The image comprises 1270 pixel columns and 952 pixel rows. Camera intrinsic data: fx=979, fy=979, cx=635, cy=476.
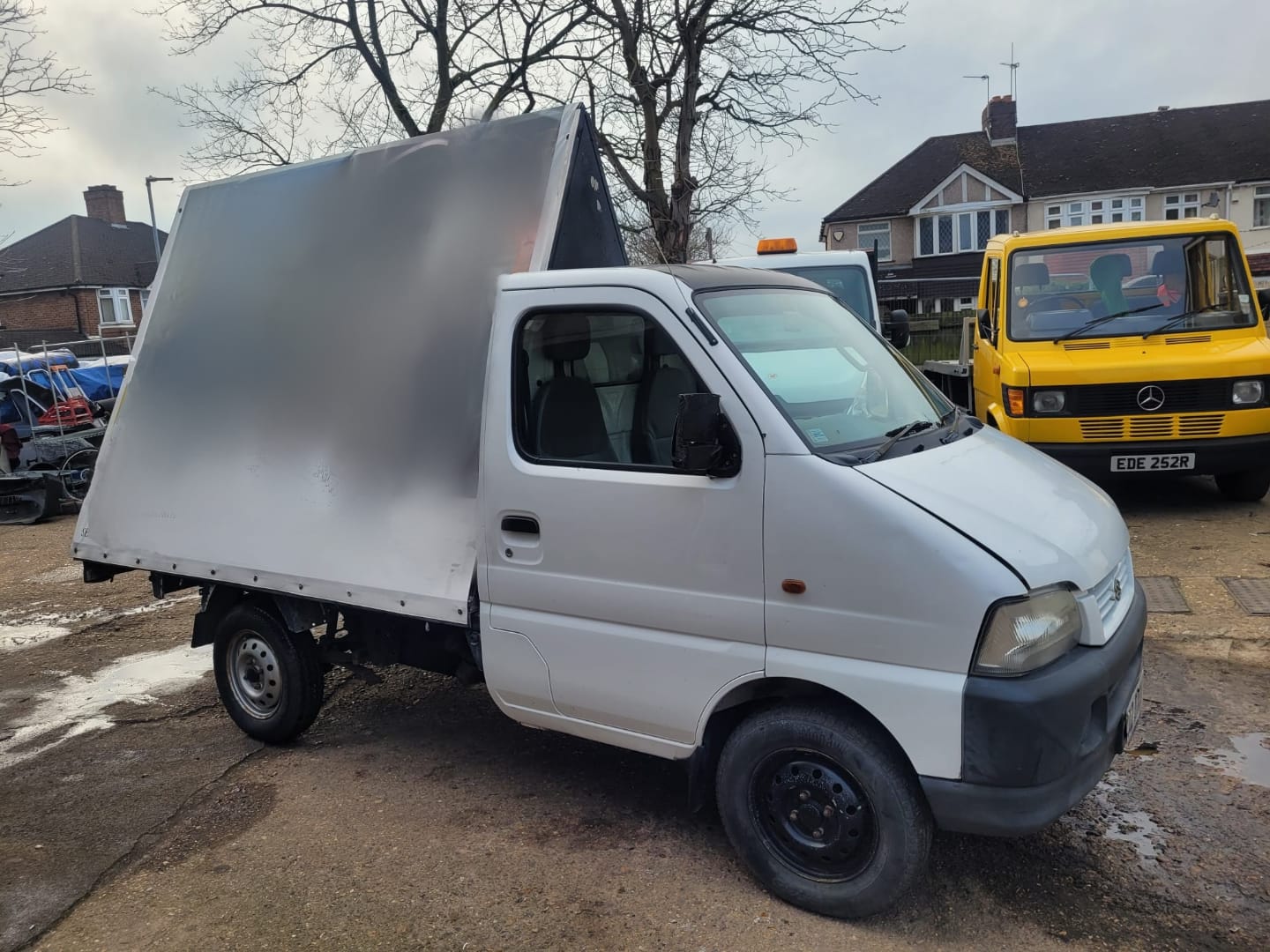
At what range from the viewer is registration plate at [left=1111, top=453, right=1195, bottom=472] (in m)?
7.92

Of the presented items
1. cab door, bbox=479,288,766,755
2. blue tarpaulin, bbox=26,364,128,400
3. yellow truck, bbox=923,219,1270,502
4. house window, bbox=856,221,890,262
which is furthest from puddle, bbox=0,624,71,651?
house window, bbox=856,221,890,262

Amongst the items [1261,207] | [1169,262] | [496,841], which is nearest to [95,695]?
[496,841]

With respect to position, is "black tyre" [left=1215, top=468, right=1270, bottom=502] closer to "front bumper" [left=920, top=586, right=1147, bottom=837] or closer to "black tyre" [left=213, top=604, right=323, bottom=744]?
"front bumper" [left=920, top=586, right=1147, bottom=837]

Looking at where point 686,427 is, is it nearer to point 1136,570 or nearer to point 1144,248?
point 1136,570

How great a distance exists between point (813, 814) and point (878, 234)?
41.0 metres

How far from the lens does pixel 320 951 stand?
10.9 ft

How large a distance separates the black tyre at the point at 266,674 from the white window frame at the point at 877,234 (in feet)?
129

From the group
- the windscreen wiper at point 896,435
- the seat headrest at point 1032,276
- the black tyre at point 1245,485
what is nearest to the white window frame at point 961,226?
the seat headrest at point 1032,276

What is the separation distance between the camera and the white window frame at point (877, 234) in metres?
41.1

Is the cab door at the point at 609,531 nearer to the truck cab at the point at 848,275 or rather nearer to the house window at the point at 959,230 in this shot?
the truck cab at the point at 848,275

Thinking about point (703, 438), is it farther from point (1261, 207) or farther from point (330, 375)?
point (1261, 207)

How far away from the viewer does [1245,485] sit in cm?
846

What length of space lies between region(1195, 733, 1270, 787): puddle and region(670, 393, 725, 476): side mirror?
280 cm

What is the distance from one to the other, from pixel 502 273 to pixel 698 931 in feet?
8.47
